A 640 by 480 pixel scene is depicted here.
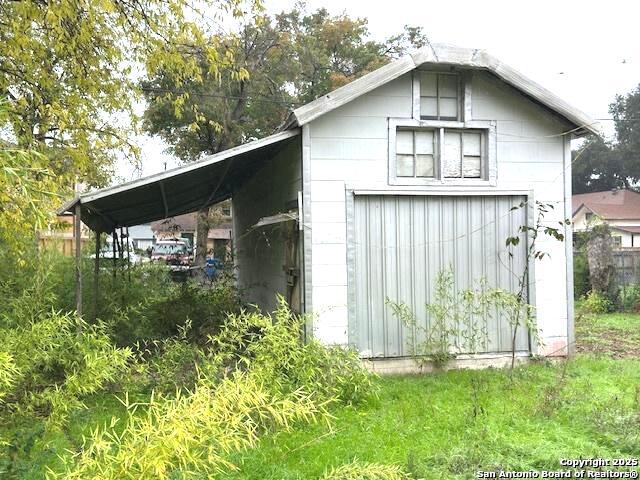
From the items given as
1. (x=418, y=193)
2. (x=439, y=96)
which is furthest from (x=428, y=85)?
(x=418, y=193)

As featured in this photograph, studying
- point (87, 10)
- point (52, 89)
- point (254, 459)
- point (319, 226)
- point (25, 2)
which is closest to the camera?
point (254, 459)

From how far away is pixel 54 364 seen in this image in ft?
16.0

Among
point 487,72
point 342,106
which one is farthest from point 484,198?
point 342,106

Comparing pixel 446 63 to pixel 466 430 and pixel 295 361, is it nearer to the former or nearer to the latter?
pixel 295 361

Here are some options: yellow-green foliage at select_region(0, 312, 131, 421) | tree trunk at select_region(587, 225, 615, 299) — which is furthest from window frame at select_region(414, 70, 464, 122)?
tree trunk at select_region(587, 225, 615, 299)

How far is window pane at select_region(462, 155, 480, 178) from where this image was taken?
6961 millimetres

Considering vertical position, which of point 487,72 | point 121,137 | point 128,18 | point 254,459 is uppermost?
point 128,18

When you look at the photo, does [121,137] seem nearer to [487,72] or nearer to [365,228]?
[365,228]

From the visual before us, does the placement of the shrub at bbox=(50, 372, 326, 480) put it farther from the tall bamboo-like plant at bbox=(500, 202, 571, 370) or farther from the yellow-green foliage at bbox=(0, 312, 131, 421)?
the tall bamboo-like plant at bbox=(500, 202, 571, 370)

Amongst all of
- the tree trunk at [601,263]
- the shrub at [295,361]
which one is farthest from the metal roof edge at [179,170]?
the tree trunk at [601,263]

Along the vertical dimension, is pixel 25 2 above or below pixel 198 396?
above

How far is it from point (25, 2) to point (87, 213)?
2.69m

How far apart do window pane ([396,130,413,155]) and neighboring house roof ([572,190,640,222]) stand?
111 feet

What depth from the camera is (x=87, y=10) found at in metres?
5.66
